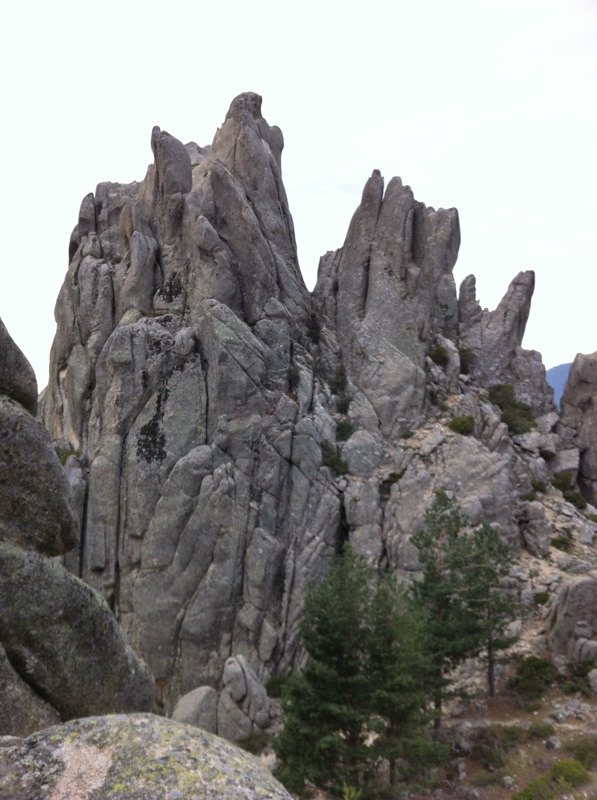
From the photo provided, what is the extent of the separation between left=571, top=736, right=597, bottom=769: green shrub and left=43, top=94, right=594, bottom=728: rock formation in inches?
459

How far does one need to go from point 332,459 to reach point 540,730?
21.8 metres

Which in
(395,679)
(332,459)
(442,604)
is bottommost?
(395,679)

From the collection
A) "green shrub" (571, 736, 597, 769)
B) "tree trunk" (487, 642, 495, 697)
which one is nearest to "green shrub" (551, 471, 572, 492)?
"tree trunk" (487, 642, 495, 697)

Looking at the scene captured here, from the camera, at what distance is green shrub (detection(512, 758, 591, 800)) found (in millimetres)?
25500

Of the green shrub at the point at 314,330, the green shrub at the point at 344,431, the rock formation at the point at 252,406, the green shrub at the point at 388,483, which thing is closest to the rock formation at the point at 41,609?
the rock formation at the point at 252,406

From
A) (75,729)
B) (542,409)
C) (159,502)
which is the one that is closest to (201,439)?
(159,502)

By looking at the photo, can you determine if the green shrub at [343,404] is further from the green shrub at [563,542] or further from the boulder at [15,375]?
Result: the boulder at [15,375]

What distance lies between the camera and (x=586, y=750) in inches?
1125

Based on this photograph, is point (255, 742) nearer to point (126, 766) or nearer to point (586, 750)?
point (586, 750)

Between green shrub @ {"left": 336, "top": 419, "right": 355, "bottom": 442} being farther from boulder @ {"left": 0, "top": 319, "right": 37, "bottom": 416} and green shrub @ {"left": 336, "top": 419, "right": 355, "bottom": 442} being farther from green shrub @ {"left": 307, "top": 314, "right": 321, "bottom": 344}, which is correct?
boulder @ {"left": 0, "top": 319, "right": 37, "bottom": 416}

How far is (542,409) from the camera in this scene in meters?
56.7

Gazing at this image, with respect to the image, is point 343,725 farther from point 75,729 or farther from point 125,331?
point 125,331

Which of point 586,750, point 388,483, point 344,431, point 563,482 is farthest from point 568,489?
point 586,750

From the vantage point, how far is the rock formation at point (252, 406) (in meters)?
41.7
